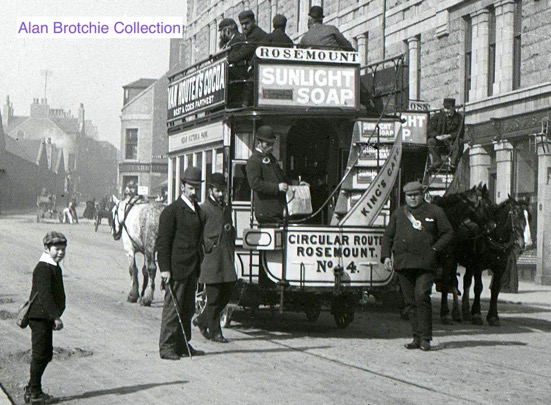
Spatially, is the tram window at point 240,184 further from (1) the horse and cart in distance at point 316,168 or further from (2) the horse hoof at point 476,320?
(2) the horse hoof at point 476,320

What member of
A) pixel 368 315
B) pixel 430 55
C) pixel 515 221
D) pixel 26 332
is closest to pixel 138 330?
pixel 26 332

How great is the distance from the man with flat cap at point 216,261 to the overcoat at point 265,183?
1.36ft

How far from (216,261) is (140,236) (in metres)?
5.23

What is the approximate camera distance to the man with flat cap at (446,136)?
627 inches

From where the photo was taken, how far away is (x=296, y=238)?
12.6 metres

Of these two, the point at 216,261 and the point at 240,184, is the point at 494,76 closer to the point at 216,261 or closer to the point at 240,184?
the point at 240,184

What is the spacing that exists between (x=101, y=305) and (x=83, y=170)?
134 metres

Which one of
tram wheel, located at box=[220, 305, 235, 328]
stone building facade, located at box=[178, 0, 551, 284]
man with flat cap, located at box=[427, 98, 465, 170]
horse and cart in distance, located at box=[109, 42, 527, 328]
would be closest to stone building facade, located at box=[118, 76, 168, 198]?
stone building facade, located at box=[178, 0, 551, 284]

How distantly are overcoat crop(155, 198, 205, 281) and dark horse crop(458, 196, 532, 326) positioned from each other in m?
6.03

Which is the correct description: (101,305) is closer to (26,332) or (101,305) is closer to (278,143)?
(26,332)

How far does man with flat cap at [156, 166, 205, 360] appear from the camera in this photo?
419 inches

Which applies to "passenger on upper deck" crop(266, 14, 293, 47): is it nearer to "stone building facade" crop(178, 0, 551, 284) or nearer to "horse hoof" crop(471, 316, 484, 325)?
"horse hoof" crop(471, 316, 484, 325)

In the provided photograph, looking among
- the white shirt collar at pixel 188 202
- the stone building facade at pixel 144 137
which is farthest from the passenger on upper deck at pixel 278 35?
the stone building facade at pixel 144 137

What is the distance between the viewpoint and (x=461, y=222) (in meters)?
15.3
